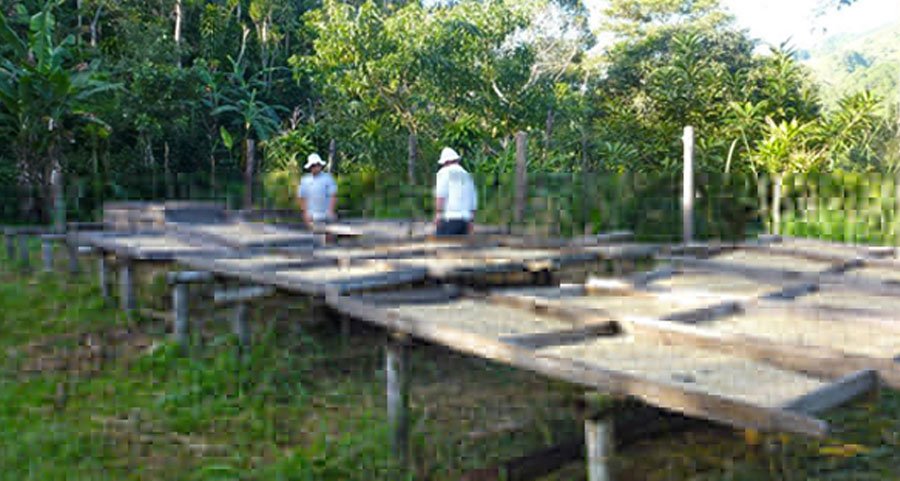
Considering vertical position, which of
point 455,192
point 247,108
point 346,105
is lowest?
point 455,192

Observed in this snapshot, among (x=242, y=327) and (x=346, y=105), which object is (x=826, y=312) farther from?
(x=346, y=105)

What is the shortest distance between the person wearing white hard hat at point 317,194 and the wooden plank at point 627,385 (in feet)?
14.8

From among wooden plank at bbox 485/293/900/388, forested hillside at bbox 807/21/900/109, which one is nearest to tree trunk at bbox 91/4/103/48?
wooden plank at bbox 485/293/900/388

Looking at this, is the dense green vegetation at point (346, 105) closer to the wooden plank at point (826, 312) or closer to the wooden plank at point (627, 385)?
the wooden plank at point (826, 312)

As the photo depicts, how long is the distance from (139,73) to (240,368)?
11.3 meters

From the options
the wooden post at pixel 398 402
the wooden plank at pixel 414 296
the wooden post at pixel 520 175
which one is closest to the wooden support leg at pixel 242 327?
the wooden plank at pixel 414 296

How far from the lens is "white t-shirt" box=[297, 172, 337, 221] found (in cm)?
814

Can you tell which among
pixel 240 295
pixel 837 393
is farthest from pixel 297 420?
pixel 837 393

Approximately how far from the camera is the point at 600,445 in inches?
128

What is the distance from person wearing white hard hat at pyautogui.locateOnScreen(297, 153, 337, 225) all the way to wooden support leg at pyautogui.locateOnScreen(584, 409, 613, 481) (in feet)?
17.3

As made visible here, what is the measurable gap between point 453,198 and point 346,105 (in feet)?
31.6

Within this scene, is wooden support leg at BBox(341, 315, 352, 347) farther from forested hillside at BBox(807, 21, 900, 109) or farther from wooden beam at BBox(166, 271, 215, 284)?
forested hillside at BBox(807, 21, 900, 109)

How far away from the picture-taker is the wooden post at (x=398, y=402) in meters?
3.93

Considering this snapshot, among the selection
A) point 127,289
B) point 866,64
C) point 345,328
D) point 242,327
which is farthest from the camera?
point 866,64
